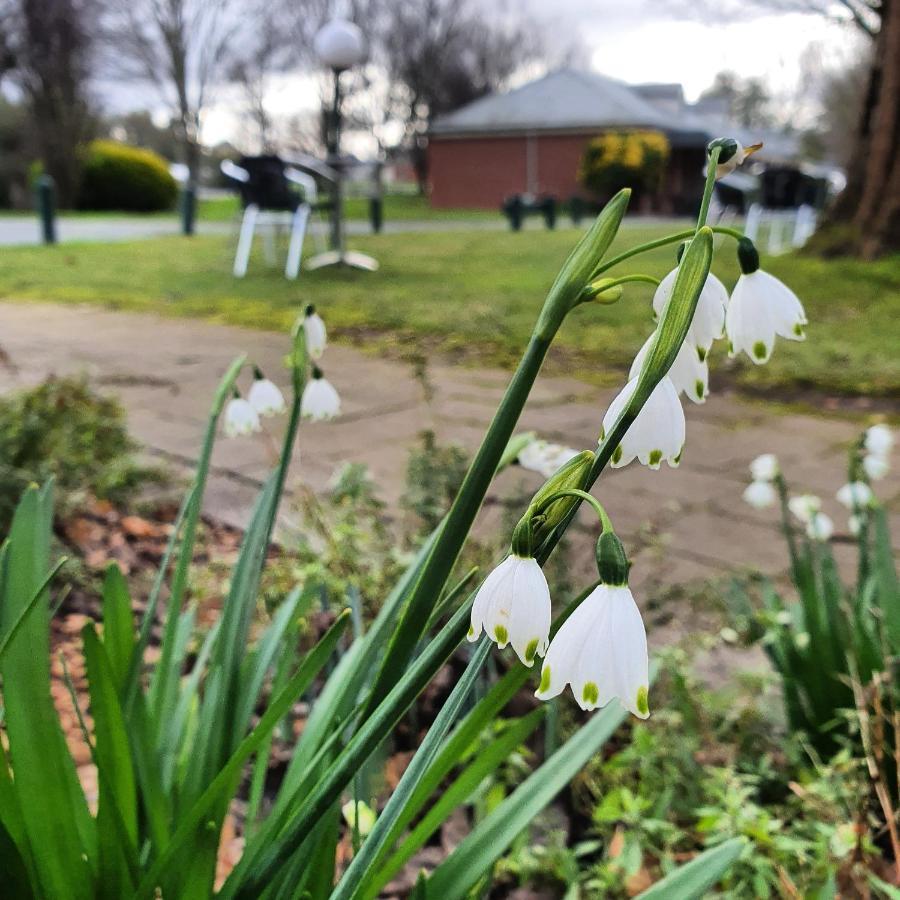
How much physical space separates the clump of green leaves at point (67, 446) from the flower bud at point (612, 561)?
2.04 m

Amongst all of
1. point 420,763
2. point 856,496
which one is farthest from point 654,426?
point 856,496

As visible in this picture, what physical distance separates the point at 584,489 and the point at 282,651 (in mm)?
847

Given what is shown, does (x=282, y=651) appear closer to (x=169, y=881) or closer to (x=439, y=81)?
(x=169, y=881)

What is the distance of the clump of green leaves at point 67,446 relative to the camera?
8.26ft

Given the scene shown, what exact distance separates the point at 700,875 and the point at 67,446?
7.64ft

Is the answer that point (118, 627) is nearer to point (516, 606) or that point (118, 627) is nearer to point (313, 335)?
point (313, 335)

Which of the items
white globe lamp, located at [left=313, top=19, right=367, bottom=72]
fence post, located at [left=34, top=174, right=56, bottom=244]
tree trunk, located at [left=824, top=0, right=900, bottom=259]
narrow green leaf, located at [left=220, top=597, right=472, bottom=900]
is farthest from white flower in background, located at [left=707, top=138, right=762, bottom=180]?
fence post, located at [left=34, top=174, right=56, bottom=244]

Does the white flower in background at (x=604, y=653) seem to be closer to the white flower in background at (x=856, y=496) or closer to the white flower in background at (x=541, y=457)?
the white flower in background at (x=541, y=457)

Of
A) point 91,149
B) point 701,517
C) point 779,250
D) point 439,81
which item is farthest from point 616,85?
point 701,517

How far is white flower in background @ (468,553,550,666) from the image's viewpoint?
25.0 inches

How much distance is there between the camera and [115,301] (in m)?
7.82

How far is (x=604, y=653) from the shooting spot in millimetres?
627

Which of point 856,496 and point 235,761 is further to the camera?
point 856,496

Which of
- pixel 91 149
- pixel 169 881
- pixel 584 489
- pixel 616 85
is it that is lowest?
pixel 169 881
